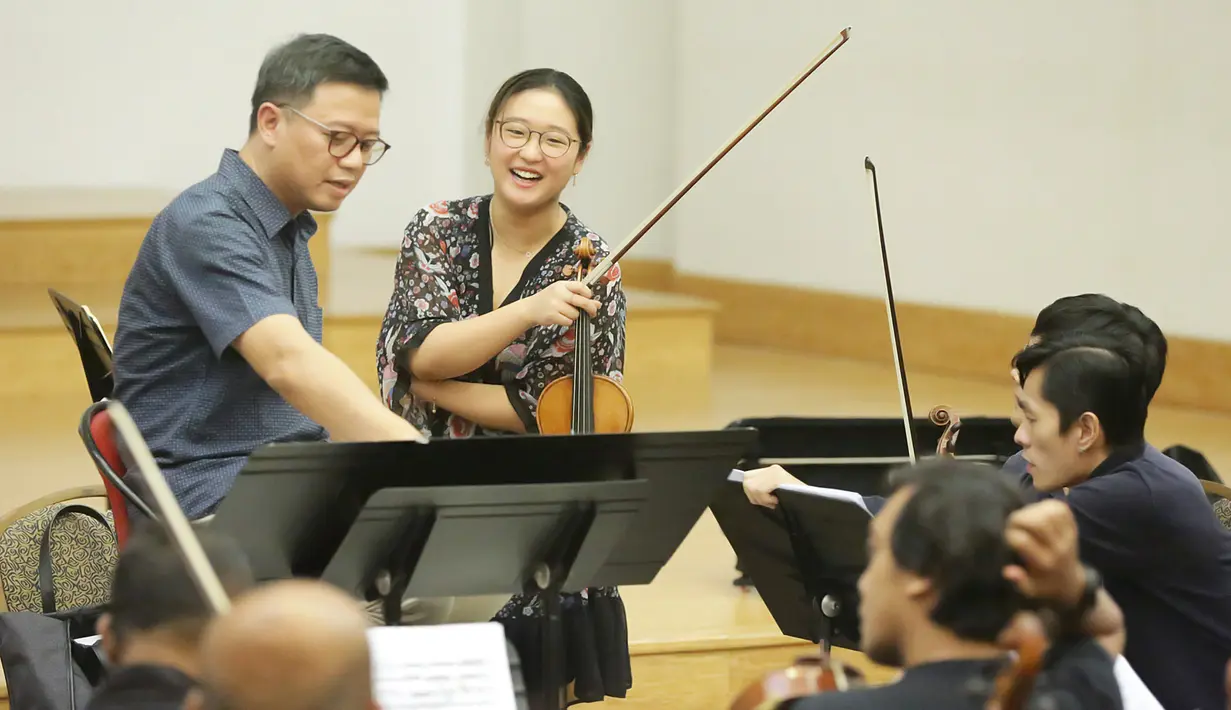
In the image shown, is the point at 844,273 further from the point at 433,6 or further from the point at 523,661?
the point at 523,661

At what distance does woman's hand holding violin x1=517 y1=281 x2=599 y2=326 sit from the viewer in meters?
2.62

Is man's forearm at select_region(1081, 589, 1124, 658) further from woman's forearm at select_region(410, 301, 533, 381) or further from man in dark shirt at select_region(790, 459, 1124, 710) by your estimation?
woman's forearm at select_region(410, 301, 533, 381)

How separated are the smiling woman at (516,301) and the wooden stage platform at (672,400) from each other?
68 centimetres

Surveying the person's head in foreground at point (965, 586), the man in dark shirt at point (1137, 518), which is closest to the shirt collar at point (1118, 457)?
the man in dark shirt at point (1137, 518)

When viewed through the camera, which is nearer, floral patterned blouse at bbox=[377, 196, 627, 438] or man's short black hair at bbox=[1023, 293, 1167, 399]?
man's short black hair at bbox=[1023, 293, 1167, 399]

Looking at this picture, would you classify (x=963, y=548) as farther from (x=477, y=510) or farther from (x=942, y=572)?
(x=477, y=510)

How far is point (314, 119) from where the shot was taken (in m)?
2.46

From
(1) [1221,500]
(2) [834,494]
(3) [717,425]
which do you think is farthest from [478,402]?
(3) [717,425]

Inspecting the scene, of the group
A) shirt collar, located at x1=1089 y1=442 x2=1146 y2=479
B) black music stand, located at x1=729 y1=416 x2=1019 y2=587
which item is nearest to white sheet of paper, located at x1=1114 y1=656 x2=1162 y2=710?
shirt collar, located at x1=1089 y1=442 x2=1146 y2=479

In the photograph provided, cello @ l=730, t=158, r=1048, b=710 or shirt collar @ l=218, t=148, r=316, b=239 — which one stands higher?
shirt collar @ l=218, t=148, r=316, b=239

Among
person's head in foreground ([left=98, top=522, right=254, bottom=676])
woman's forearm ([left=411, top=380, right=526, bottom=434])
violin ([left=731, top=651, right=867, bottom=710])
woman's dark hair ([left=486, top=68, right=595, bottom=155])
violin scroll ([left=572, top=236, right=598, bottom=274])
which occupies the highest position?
woman's dark hair ([left=486, top=68, right=595, bottom=155])

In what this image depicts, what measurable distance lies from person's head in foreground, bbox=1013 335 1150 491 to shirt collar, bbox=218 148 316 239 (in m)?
1.15

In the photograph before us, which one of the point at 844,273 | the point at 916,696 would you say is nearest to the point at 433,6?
the point at 844,273

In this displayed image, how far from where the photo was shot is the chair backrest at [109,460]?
236cm
